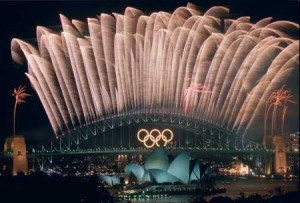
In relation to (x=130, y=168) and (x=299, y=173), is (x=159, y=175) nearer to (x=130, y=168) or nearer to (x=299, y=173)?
(x=130, y=168)

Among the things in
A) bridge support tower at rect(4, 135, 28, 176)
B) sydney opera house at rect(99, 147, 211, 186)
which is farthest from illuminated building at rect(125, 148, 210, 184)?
bridge support tower at rect(4, 135, 28, 176)

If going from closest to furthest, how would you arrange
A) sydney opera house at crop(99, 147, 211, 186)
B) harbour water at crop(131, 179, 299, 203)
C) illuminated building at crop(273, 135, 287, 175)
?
harbour water at crop(131, 179, 299, 203) → sydney opera house at crop(99, 147, 211, 186) → illuminated building at crop(273, 135, 287, 175)

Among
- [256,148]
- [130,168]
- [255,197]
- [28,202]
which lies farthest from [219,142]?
[28,202]

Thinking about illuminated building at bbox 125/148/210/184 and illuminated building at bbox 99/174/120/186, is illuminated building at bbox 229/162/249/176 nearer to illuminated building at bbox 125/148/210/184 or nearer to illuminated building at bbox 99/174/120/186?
illuminated building at bbox 99/174/120/186

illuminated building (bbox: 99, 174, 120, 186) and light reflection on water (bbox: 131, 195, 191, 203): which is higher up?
illuminated building (bbox: 99, 174, 120, 186)

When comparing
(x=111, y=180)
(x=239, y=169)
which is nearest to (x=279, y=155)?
(x=239, y=169)

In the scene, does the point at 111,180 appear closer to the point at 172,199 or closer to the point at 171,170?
the point at 171,170

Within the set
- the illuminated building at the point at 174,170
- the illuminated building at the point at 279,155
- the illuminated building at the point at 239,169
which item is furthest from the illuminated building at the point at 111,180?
the illuminated building at the point at 239,169

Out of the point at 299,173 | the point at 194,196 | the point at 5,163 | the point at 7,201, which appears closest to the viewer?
the point at 7,201
